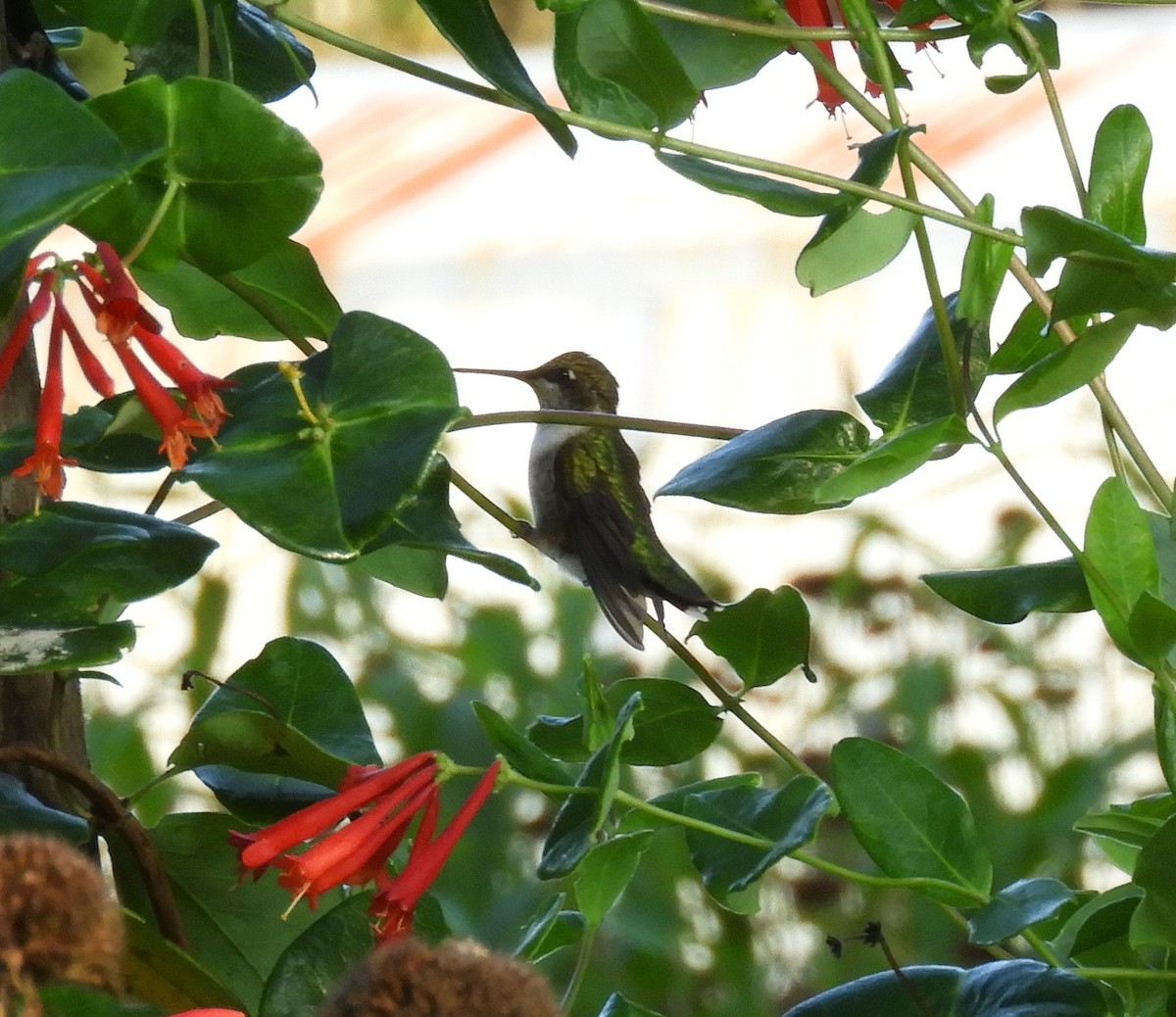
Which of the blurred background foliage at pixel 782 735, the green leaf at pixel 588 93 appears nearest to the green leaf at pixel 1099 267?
the green leaf at pixel 588 93

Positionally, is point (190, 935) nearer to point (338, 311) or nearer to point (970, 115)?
point (338, 311)

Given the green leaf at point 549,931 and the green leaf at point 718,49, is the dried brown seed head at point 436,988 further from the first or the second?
the green leaf at point 718,49

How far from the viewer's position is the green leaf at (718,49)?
16.6 inches

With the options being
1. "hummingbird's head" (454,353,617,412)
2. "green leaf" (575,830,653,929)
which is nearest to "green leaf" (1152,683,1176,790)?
"green leaf" (575,830,653,929)

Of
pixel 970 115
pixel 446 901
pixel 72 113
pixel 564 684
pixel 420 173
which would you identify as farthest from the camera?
pixel 420 173

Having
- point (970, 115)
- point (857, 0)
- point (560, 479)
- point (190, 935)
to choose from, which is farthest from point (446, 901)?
point (970, 115)

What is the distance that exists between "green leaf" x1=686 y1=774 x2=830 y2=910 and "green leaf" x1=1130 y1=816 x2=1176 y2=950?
0.22 ft

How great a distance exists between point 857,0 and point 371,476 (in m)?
0.17

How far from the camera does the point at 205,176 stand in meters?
0.32

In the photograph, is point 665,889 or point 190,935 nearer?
point 190,935

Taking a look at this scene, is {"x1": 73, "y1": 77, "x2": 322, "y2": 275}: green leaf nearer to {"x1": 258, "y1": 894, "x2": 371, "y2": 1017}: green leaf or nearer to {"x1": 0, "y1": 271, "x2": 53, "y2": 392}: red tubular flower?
{"x1": 0, "y1": 271, "x2": 53, "y2": 392}: red tubular flower

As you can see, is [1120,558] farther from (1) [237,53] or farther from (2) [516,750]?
(1) [237,53]

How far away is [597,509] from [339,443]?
49cm

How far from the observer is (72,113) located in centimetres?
25
